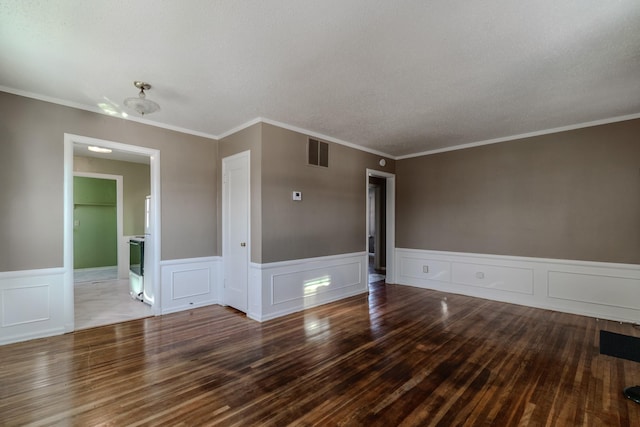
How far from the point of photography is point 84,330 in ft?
11.3

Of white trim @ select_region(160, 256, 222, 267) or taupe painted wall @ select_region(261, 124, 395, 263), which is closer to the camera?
taupe painted wall @ select_region(261, 124, 395, 263)

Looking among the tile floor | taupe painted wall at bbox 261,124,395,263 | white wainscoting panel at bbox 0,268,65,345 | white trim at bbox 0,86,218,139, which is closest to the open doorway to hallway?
taupe painted wall at bbox 261,124,395,263

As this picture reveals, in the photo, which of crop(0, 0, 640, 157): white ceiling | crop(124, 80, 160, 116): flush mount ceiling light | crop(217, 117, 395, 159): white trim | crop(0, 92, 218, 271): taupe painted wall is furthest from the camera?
crop(217, 117, 395, 159): white trim

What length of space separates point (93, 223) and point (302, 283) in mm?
6612

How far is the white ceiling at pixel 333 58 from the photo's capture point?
1.89 meters

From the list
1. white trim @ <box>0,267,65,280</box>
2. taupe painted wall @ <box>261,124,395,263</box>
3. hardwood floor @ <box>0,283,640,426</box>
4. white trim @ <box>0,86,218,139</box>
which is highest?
white trim @ <box>0,86,218,139</box>

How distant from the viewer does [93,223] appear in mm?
7629

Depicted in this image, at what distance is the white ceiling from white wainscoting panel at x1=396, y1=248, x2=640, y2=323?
83.2 inches

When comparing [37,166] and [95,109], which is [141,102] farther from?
[37,166]

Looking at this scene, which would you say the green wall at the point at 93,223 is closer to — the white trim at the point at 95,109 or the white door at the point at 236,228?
the white trim at the point at 95,109

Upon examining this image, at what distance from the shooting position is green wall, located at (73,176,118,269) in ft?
24.2

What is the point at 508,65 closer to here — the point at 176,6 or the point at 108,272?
the point at 176,6

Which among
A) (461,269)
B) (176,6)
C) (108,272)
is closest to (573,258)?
(461,269)

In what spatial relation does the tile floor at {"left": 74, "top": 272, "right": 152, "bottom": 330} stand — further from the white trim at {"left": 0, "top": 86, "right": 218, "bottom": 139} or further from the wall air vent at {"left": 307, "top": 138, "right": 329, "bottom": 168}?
the wall air vent at {"left": 307, "top": 138, "right": 329, "bottom": 168}
